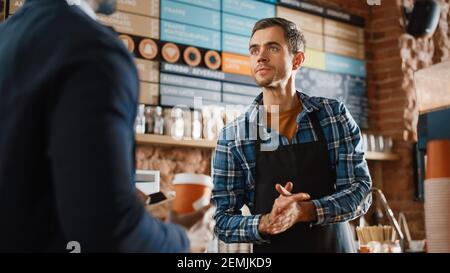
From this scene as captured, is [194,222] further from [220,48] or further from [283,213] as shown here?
[220,48]

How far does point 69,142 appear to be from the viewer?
643 millimetres

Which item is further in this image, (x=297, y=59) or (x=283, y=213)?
(x=297, y=59)

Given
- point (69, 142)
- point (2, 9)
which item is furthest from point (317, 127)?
point (2, 9)

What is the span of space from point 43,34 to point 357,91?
2891 millimetres

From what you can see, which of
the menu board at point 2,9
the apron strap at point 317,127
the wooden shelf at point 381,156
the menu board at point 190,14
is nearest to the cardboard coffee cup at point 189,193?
the apron strap at point 317,127

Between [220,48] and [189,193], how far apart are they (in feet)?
6.79

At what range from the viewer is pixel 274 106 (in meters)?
1.63

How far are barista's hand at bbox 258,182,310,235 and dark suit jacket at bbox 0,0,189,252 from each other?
64 centimetres

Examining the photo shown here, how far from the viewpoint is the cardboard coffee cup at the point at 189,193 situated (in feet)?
2.73

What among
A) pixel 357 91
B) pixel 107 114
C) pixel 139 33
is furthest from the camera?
pixel 357 91

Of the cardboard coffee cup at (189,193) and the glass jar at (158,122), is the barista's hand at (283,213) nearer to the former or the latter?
the cardboard coffee cup at (189,193)

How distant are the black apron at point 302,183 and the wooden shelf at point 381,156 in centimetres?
166

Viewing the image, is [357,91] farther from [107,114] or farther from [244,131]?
[107,114]
